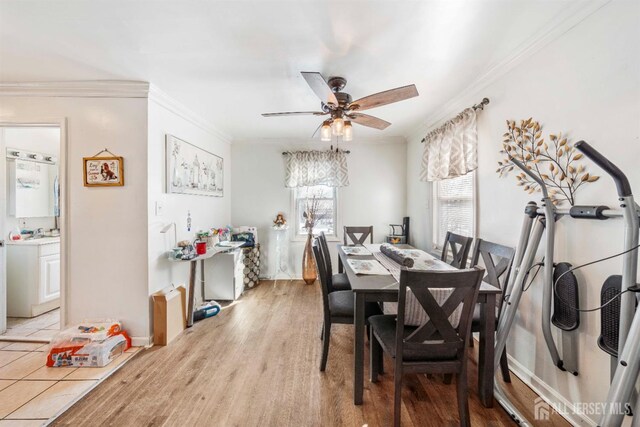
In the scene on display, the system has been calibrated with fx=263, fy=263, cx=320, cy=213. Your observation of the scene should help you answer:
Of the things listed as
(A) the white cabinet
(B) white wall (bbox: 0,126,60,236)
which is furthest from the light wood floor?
(B) white wall (bbox: 0,126,60,236)

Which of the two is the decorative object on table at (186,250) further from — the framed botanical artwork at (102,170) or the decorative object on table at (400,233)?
the decorative object on table at (400,233)

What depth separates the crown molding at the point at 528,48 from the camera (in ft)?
4.83

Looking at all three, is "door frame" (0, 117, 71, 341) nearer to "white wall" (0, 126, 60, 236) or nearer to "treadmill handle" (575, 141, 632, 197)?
"white wall" (0, 126, 60, 236)

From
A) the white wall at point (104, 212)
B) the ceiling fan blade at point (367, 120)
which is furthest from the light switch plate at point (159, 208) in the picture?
the ceiling fan blade at point (367, 120)

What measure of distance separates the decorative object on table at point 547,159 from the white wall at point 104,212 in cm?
310

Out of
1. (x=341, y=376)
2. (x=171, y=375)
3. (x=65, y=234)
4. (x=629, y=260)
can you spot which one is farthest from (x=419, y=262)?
(x=65, y=234)

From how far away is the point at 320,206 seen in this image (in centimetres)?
456

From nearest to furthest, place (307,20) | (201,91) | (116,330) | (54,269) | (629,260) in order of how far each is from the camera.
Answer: (629,260) → (307,20) → (116,330) → (201,91) → (54,269)

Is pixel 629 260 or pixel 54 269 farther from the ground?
pixel 629 260

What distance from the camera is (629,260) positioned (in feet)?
3.67

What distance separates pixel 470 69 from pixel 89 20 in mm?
2748

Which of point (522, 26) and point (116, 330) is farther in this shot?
point (116, 330)

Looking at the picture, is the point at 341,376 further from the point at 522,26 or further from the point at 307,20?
the point at 522,26
